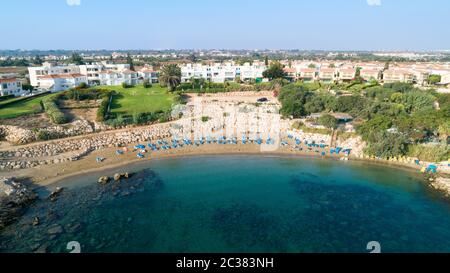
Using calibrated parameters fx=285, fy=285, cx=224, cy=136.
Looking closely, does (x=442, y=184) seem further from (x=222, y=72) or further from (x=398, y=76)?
(x=222, y=72)

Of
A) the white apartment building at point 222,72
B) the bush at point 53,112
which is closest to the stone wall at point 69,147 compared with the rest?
the bush at point 53,112

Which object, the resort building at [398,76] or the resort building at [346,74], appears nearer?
the resort building at [398,76]

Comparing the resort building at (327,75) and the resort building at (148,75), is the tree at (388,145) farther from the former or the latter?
the resort building at (148,75)

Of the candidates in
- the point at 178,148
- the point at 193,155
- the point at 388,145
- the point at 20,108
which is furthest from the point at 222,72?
→ the point at 388,145

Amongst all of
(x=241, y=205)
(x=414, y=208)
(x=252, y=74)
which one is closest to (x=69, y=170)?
(x=241, y=205)

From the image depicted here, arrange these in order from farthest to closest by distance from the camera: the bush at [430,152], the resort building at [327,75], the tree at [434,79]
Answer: the resort building at [327,75] < the tree at [434,79] < the bush at [430,152]
